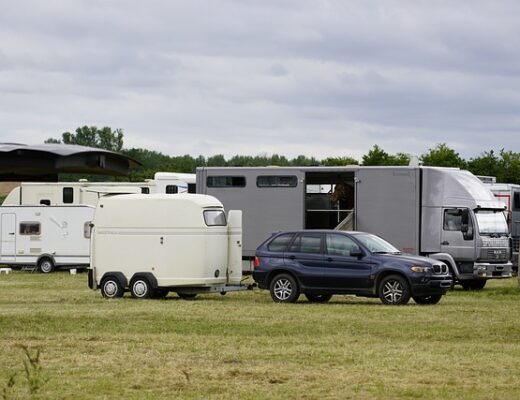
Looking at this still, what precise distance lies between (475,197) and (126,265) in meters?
9.84

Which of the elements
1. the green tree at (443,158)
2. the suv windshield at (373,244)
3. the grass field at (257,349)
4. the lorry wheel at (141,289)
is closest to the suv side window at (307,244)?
the suv windshield at (373,244)

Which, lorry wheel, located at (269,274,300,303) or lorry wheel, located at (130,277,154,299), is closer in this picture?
lorry wheel, located at (269,274,300,303)

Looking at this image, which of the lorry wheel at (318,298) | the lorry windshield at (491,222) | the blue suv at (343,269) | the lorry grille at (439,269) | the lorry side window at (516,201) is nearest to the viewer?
the blue suv at (343,269)

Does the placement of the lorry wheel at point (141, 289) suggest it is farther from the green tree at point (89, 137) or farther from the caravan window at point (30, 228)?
the caravan window at point (30, 228)

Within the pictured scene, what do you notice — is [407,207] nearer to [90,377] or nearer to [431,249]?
[431,249]

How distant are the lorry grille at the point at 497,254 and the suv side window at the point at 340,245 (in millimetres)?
6516

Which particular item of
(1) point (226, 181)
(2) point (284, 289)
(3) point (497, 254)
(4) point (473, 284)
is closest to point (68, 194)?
(1) point (226, 181)

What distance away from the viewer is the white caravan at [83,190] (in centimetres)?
4481

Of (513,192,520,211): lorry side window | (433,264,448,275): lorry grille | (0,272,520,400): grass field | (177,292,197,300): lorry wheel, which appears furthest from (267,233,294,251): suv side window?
(513,192,520,211): lorry side window

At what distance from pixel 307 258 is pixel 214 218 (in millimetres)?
2540

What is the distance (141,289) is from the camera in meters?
26.1

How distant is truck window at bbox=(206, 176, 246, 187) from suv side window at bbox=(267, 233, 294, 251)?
244 inches

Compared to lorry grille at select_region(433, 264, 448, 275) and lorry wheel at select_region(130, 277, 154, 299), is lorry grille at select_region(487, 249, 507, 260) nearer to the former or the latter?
lorry grille at select_region(433, 264, 448, 275)

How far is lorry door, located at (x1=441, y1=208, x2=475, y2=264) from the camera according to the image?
29.7 meters
